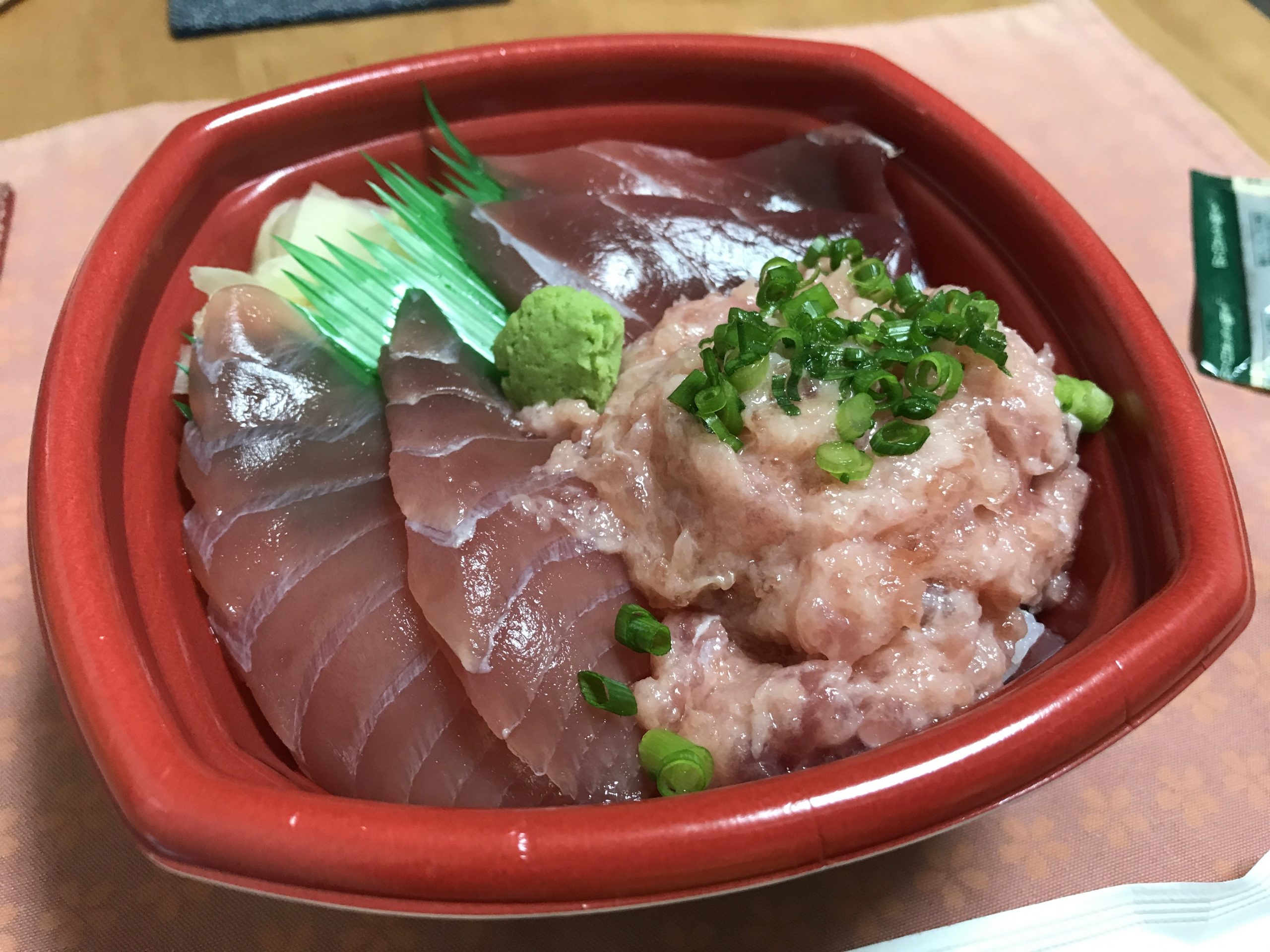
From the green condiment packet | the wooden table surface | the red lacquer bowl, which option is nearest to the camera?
the red lacquer bowl

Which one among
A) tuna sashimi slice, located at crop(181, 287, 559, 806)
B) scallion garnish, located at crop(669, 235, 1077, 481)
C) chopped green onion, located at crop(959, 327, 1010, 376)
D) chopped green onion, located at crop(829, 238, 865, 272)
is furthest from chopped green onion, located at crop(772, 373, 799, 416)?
tuna sashimi slice, located at crop(181, 287, 559, 806)

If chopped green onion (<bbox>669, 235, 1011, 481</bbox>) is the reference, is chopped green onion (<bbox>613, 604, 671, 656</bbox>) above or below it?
below

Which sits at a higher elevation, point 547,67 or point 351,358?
point 547,67

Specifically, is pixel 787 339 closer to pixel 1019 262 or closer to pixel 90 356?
pixel 1019 262

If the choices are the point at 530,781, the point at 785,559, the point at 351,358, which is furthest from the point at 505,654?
the point at 351,358

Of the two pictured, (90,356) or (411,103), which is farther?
(411,103)

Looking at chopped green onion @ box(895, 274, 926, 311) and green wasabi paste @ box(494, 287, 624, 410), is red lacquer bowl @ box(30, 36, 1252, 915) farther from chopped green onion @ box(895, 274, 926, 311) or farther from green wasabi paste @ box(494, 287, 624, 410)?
green wasabi paste @ box(494, 287, 624, 410)

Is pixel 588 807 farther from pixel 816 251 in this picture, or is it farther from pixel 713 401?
pixel 816 251
